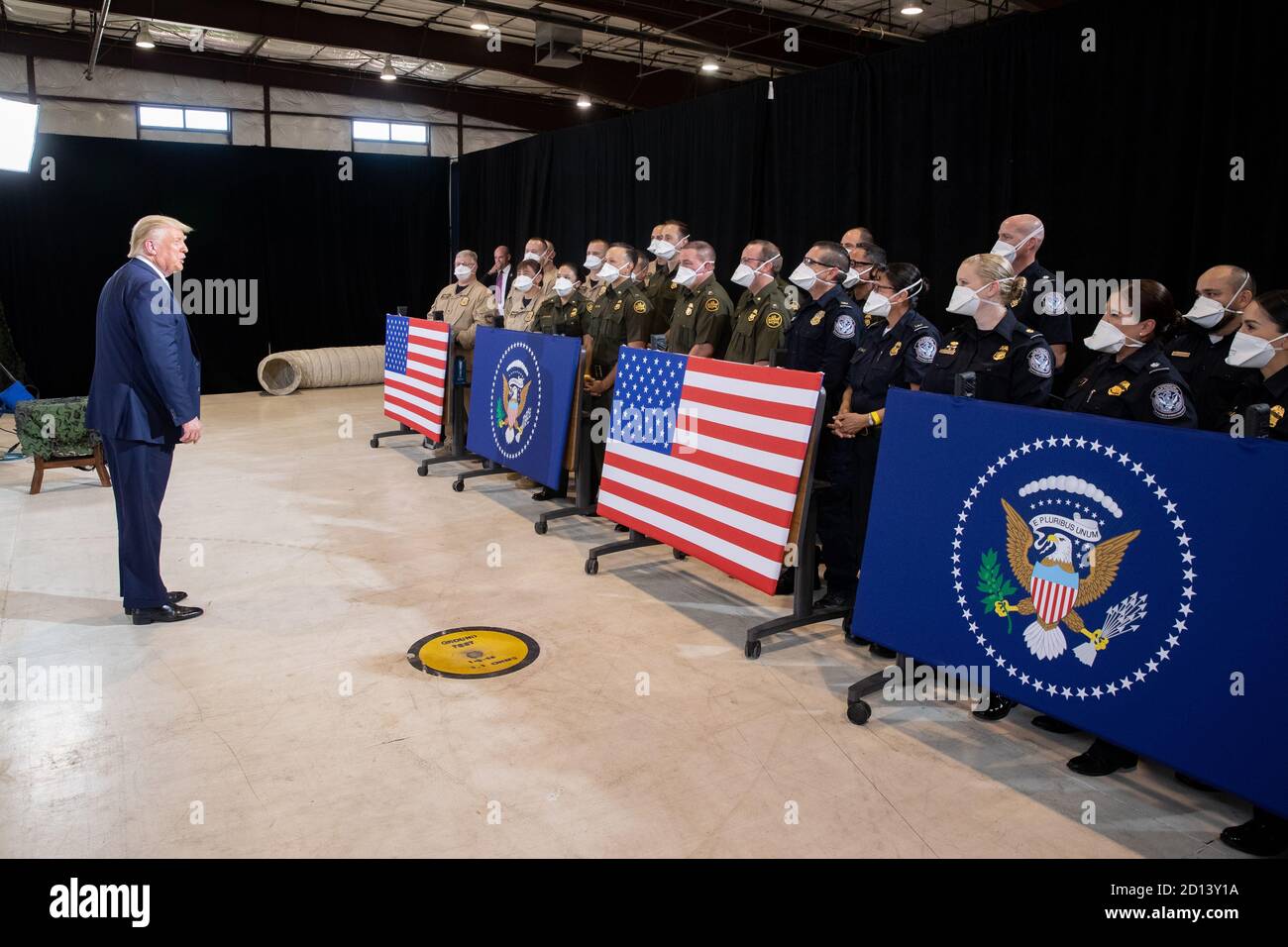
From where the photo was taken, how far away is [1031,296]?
195 inches

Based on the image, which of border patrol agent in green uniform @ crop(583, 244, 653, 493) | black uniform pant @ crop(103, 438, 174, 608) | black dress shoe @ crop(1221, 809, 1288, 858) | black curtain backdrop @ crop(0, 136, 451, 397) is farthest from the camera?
black curtain backdrop @ crop(0, 136, 451, 397)

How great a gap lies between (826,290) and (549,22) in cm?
894

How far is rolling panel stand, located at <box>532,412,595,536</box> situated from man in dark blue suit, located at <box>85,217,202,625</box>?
2.14m

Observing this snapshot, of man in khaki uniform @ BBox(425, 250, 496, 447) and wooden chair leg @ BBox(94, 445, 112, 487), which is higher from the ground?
man in khaki uniform @ BBox(425, 250, 496, 447)

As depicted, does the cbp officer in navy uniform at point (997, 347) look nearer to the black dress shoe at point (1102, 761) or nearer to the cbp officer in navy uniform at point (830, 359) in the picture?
the black dress shoe at point (1102, 761)

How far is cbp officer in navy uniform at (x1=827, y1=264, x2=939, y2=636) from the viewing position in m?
4.00

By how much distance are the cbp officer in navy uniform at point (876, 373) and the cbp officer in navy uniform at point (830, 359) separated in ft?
0.09

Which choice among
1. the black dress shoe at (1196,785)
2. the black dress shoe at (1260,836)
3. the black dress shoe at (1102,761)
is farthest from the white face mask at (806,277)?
the black dress shoe at (1260,836)

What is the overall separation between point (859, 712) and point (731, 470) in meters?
1.28

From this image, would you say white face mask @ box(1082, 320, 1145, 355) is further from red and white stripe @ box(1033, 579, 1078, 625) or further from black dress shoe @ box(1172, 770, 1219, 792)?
black dress shoe @ box(1172, 770, 1219, 792)

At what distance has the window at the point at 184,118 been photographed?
15.1 metres

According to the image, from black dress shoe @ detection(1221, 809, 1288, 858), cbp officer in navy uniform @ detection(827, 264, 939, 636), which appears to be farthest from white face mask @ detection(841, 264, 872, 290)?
black dress shoe @ detection(1221, 809, 1288, 858)

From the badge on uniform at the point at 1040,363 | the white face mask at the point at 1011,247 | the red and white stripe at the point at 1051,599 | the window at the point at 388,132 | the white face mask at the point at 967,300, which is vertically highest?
the window at the point at 388,132

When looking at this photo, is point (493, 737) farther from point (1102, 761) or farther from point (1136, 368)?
point (1136, 368)
